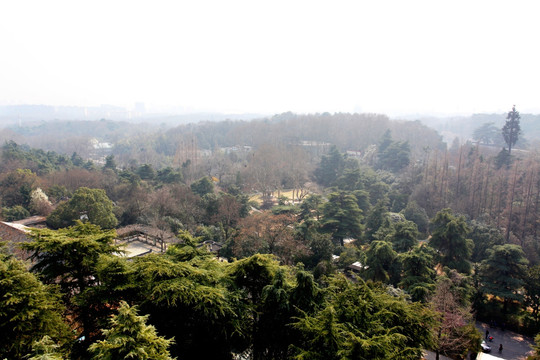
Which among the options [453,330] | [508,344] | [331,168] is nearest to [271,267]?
[453,330]

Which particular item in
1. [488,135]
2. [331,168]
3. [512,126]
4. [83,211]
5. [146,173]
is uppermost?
[512,126]

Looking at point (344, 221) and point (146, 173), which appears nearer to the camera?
point (344, 221)

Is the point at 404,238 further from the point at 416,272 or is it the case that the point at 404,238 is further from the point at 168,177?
the point at 168,177

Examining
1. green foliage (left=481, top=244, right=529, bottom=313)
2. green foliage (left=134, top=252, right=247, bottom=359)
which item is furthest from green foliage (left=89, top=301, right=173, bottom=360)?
green foliage (left=481, top=244, right=529, bottom=313)

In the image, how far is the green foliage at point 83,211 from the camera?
19.9 m

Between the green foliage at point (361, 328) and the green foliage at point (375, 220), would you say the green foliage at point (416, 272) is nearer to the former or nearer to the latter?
the green foliage at point (361, 328)

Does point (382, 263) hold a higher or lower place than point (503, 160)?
lower

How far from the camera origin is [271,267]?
335 inches

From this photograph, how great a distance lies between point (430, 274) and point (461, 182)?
59.6ft

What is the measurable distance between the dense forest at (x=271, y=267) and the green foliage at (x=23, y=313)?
0.03 metres

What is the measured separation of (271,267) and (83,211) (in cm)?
1671

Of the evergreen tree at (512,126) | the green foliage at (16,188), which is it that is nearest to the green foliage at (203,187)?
the green foliage at (16,188)

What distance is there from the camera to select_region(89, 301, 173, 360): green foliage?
460 cm

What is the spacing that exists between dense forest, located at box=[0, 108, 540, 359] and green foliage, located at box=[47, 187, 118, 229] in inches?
3.3
